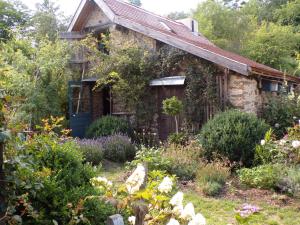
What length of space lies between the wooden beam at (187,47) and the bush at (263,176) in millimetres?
3583

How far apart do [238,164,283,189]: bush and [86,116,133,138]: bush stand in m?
5.52

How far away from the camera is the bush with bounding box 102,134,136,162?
1006 cm

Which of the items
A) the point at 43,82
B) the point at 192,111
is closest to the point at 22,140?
the point at 192,111

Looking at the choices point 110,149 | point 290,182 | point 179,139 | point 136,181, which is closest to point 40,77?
point 110,149

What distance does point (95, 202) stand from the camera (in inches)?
122

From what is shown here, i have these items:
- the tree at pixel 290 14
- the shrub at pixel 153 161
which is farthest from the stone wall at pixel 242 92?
the tree at pixel 290 14

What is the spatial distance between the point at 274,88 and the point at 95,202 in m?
10.4

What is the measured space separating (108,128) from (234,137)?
16.4 feet

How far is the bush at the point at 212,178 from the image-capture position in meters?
6.77

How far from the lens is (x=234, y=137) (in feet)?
28.0

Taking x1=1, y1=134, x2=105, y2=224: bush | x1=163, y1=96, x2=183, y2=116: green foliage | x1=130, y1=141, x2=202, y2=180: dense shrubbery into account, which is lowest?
x1=130, y1=141, x2=202, y2=180: dense shrubbery

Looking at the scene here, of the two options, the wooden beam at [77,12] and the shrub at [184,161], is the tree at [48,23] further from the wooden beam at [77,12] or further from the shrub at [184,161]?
the shrub at [184,161]

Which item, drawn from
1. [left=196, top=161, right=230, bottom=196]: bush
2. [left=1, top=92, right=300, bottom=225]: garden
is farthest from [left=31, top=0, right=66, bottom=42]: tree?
[left=196, top=161, right=230, bottom=196]: bush

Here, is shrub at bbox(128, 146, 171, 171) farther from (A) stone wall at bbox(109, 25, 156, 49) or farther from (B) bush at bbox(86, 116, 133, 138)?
(A) stone wall at bbox(109, 25, 156, 49)
